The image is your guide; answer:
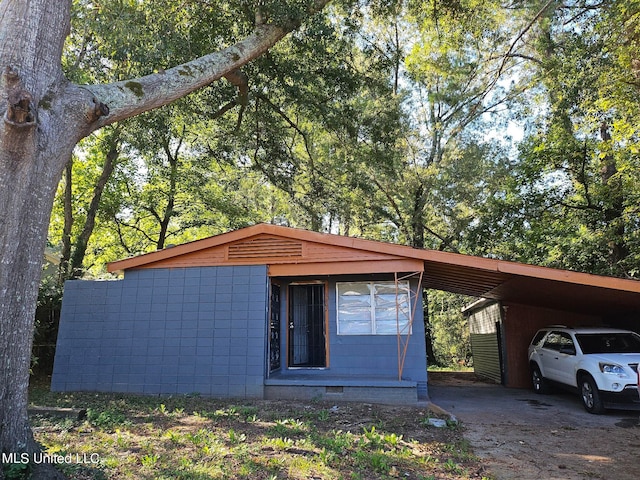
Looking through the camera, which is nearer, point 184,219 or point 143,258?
point 143,258

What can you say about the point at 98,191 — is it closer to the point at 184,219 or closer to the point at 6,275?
the point at 184,219

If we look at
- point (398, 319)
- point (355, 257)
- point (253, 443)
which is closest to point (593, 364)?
point (398, 319)

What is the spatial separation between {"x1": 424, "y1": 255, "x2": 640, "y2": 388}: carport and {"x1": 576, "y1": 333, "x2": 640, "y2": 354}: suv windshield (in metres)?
0.81

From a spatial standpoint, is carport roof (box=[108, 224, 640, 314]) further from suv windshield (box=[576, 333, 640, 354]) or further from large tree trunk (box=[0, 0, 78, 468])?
large tree trunk (box=[0, 0, 78, 468])

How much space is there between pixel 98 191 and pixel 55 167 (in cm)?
1332

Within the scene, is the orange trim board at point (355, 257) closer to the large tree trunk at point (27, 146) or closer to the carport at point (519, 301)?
the carport at point (519, 301)

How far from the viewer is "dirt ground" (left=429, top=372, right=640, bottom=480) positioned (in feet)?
15.6

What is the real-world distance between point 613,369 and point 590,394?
73cm

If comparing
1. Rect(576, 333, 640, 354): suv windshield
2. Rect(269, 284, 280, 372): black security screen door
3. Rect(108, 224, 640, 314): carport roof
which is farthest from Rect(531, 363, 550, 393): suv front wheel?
Rect(269, 284, 280, 372): black security screen door

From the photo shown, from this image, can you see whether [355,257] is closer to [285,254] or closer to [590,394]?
[285,254]

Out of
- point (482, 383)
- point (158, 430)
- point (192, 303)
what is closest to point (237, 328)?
point (192, 303)

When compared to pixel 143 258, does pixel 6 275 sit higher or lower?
lower

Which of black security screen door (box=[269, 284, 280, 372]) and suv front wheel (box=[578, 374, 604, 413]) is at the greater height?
black security screen door (box=[269, 284, 280, 372])

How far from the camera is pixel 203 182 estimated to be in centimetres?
1870
